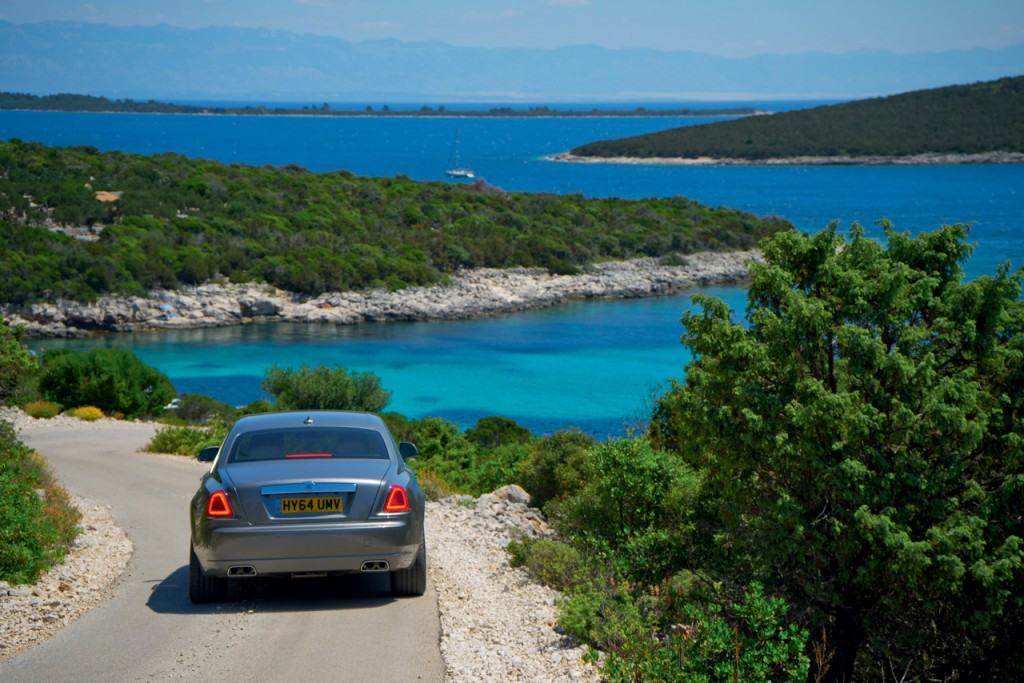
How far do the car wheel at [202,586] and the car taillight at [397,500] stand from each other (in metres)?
1.55

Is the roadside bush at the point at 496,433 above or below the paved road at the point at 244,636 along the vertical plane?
below

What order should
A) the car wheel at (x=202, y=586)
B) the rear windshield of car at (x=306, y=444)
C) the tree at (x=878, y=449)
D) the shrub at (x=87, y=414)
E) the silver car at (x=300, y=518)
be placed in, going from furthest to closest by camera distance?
the shrub at (x=87, y=414) → the rear windshield of car at (x=306, y=444) → the car wheel at (x=202, y=586) → the silver car at (x=300, y=518) → the tree at (x=878, y=449)

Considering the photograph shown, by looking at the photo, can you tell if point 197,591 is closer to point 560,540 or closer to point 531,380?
point 560,540

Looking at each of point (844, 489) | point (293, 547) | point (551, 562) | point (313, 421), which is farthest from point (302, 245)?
point (844, 489)

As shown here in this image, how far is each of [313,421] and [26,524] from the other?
108 inches

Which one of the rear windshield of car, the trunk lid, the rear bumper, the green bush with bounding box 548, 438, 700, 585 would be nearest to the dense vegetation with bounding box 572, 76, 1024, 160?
the green bush with bounding box 548, 438, 700, 585

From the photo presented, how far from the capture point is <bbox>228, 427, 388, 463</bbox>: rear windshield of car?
8680 millimetres

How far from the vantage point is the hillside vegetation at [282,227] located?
59.1 meters

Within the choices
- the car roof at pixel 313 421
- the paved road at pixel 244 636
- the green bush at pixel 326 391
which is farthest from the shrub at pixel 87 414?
the car roof at pixel 313 421

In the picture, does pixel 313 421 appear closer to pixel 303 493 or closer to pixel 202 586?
pixel 303 493

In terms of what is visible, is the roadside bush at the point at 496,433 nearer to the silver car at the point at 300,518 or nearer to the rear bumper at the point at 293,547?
the silver car at the point at 300,518

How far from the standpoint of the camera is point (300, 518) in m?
8.06

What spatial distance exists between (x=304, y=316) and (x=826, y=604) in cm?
5355

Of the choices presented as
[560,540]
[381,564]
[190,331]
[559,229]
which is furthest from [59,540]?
[559,229]
